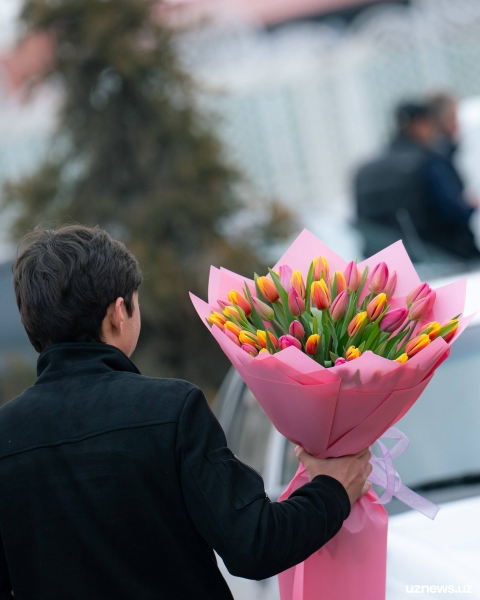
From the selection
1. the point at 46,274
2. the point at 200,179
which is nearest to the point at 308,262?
the point at 46,274

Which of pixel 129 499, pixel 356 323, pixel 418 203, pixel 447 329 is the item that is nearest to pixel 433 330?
pixel 447 329

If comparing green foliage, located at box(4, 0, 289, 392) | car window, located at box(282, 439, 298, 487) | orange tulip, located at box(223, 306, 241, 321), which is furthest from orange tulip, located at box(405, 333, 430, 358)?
green foliage, located at box(4, 0, 289, 392)

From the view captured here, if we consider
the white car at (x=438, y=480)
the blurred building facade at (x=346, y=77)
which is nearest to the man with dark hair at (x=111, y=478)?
the white car at (x=438, y=480)

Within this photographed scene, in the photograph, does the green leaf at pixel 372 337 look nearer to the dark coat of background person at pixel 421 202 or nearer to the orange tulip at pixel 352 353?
the orange tulip at pixel 352 353

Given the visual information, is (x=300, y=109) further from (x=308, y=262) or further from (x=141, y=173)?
(x=308, y=262)

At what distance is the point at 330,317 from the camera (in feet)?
4.70

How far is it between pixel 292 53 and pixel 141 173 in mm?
5713

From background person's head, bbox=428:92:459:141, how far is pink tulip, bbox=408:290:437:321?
4170mm

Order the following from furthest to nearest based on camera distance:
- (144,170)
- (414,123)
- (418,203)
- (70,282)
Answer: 1. (144,170)
2. (414,123)
3. (418,203)
4. (70,282)

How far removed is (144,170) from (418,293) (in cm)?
453

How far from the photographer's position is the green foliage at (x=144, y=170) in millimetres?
5512

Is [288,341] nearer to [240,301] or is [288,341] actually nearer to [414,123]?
[240,301]

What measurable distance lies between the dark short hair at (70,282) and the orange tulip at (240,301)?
0.67ft

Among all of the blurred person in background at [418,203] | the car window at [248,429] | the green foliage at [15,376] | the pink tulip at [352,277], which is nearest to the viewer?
the pink tulip at [352,277]
